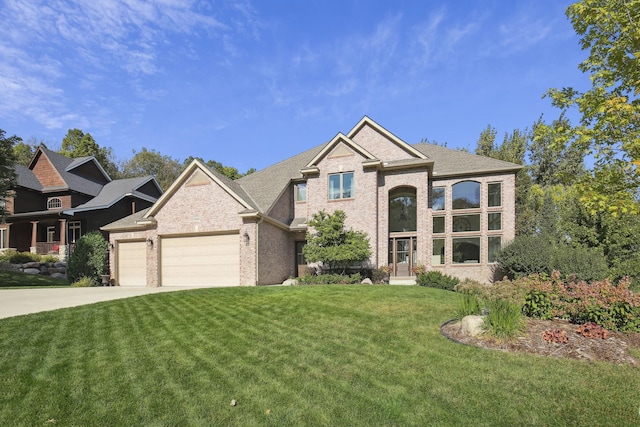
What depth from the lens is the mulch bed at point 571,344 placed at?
5.84 m

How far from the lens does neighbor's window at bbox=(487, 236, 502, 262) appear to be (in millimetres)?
20562

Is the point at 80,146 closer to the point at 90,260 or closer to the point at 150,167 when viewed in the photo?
the point at 150,167

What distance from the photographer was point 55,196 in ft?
102

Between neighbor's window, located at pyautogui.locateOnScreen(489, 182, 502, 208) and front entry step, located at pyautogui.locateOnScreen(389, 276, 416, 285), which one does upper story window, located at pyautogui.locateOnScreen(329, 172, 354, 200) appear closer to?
front entry step, located at pyautogui.locateOnScreen(389, 276, 416, 285)

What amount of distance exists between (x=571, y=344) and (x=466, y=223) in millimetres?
15960

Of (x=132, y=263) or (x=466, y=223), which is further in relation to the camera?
(x=466, y=223)

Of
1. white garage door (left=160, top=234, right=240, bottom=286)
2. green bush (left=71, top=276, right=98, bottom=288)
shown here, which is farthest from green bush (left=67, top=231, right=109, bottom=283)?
white garage door (left=160, top=234, right=240, bottom=286)

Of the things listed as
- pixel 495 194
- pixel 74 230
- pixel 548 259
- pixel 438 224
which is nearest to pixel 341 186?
pixel 438 224

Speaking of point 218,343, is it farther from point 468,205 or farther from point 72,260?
point 72,260

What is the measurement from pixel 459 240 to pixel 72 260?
23617mm

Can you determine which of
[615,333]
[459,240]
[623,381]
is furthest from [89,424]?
[459,240]

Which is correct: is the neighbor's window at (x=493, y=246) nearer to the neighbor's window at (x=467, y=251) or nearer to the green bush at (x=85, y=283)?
the neighbor's window at (x=467, y=251)

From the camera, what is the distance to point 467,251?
21125 millimetres

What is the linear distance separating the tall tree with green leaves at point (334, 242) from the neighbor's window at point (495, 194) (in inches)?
327
